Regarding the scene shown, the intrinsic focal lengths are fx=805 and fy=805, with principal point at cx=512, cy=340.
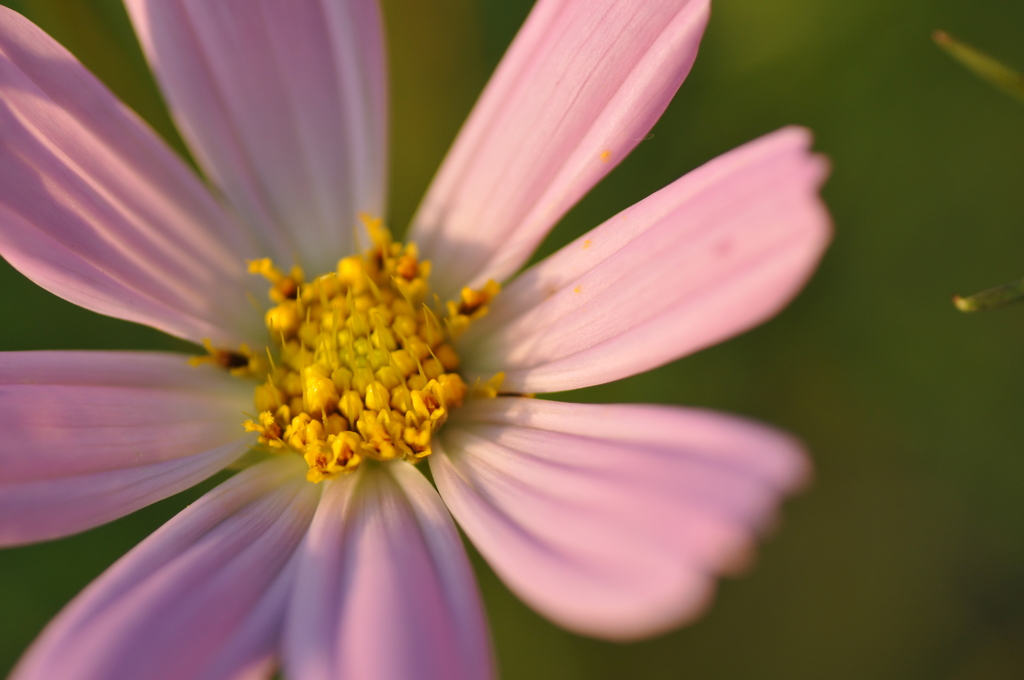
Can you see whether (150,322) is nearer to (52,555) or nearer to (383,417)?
(383,417)

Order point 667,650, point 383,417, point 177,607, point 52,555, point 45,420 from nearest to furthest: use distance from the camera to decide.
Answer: point 177,607 → point 45,420 → point 383,417 → point 52,555 → point 667,650

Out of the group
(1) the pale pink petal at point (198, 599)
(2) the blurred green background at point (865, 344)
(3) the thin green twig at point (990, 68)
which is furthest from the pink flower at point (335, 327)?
(2) the blurred green background at point (865, 344)

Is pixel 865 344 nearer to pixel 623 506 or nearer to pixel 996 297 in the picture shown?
pixel 996 297

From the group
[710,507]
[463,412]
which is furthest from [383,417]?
[710,507]

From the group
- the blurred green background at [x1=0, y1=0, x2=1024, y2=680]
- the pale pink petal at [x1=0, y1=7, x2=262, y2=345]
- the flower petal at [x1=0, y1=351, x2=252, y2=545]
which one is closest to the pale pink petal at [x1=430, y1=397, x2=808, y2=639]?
the flower petal at [x1=0, y1=351, x2=252, y2=545]

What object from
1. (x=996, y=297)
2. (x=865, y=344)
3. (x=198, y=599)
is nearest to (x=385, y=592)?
(x=198, y=599)

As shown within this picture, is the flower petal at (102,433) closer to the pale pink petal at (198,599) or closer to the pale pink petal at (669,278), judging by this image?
the pale pink petal at (198,599)

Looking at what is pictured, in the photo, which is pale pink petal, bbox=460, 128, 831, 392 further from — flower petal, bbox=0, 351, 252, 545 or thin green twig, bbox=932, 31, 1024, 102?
flower petal, bbox=0, 351, 252, 545
